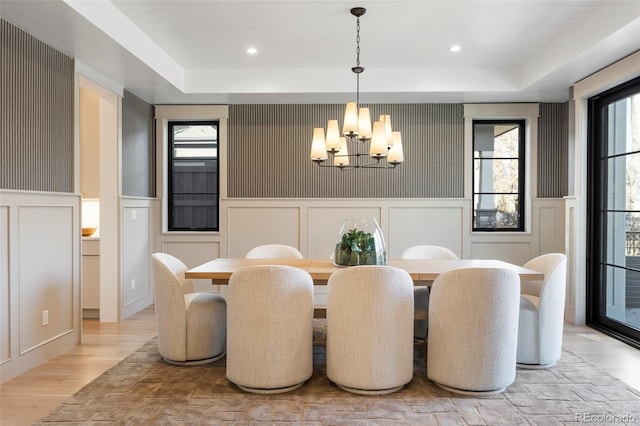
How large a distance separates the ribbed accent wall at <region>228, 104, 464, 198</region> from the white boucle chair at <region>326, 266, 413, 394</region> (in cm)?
280

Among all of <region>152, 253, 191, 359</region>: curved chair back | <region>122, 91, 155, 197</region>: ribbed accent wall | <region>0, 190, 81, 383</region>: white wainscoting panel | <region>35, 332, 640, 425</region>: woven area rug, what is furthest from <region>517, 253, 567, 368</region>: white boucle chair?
<region>122, 91, 155, 197</region>: ribbed accent wall

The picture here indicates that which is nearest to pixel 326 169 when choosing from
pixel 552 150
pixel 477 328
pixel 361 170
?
pixel 361 170

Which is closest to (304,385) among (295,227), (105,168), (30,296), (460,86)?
(30,296)

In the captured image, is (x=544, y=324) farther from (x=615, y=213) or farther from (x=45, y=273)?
(x=45, y=273)

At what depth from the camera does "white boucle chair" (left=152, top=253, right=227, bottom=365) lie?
306 cm

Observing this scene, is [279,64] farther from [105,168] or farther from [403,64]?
[105,168]

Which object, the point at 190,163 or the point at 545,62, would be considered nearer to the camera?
the point at 545,62

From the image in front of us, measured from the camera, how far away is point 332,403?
252cm

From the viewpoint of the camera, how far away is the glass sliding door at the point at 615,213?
385 centimetres

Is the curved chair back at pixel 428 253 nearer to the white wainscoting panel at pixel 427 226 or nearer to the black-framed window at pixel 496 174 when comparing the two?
the white wainscoting panel at pixel 427 226

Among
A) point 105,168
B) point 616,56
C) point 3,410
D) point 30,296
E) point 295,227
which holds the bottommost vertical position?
point 3,410

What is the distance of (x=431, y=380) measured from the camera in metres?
2.82

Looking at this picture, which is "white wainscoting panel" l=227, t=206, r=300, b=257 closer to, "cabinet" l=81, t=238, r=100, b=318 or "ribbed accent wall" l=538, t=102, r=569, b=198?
"cabinet" l=81, t=238, r=100, b=318

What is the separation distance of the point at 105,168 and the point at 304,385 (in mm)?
3060
